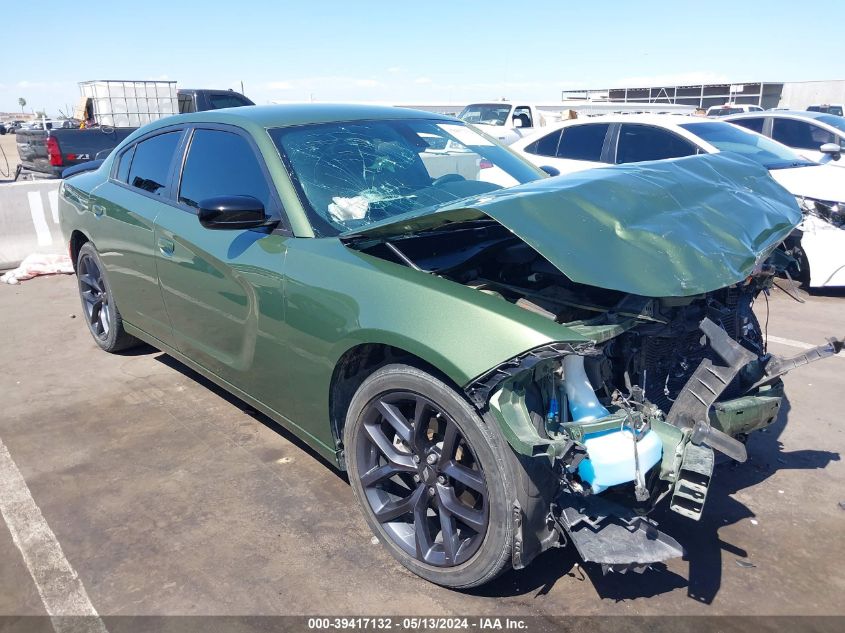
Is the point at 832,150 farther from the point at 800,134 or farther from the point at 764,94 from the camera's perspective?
the point at 764,94

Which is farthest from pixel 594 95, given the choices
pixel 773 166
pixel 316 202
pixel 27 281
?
pixel 316 202

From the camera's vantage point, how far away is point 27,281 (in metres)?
7.70

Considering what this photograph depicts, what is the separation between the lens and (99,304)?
524cm

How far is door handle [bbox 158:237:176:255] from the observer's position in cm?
373

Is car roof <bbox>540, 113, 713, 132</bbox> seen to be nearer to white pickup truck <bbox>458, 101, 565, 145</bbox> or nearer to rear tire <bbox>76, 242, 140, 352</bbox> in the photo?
rear tire <bbox>76, 242, 140, 352</bbox>

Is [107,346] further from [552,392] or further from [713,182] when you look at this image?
[713,182]

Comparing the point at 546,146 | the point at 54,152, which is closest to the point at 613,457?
the point at 546,146

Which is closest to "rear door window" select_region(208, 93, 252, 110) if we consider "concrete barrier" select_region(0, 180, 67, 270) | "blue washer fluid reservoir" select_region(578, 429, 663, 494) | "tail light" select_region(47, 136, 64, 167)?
"tail light" select_region(47, 136, 64, 167)

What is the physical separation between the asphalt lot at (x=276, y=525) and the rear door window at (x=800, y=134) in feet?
23.1

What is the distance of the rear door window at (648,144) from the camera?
7723 millimetres

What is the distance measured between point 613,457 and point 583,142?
22.6 feet

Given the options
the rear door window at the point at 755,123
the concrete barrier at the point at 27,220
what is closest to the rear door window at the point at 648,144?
the rear door window at the point at 755,123

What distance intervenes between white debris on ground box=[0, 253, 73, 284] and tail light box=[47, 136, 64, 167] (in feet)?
12.8

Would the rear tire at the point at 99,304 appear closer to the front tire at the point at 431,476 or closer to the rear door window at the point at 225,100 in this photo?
the front tire at the point at 431,476
